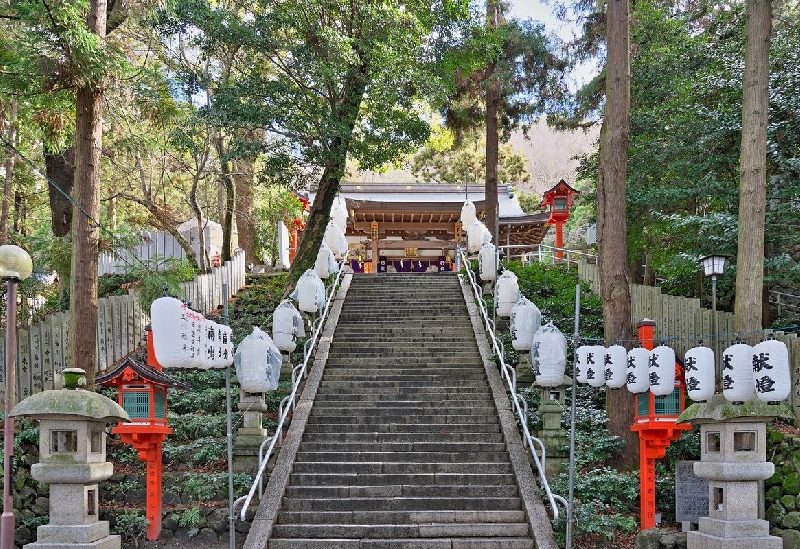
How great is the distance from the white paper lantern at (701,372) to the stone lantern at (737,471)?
0.98 ft

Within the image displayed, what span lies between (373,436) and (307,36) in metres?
7.76

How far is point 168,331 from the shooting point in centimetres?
793

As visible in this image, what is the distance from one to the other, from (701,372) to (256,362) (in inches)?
215

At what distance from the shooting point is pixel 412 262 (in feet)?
96.3

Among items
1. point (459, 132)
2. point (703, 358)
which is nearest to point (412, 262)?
point (459, 132)

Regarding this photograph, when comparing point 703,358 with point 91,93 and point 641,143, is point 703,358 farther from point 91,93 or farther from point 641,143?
point 641,143

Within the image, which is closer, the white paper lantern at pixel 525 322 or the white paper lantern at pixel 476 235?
the white paper lantern at pixel 525 322

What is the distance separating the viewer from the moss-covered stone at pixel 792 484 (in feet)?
29.8

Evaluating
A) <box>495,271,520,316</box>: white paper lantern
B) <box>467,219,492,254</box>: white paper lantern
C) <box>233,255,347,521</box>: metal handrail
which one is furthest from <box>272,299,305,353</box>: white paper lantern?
<box>467,219,492,254</box>: white paper lantern

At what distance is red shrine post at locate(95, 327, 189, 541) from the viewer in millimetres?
9203

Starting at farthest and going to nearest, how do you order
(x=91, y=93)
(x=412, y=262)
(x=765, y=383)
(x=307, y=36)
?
1. (x=412, y=262)
2. (x=307, y=36)
3. (x=91, y=93)
4. (x=765, y=383)

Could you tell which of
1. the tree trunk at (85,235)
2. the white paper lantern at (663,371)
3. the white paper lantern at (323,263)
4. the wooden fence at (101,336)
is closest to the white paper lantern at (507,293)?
the white paper lantern at (323,263)

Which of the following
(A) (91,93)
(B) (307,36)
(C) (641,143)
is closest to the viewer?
(A) (91,93)

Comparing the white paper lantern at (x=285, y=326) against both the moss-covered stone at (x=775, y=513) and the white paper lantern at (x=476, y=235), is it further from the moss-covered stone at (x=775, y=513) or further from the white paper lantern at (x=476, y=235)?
the white paper lantern at (x=476, y=235)
